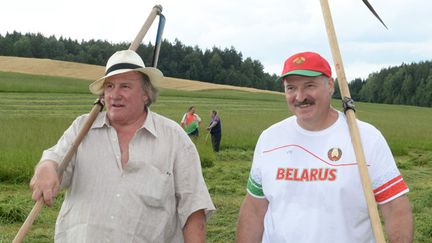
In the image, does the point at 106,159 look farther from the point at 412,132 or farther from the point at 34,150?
the point at 412,132

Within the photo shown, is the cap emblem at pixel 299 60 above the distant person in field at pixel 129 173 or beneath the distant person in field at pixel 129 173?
above

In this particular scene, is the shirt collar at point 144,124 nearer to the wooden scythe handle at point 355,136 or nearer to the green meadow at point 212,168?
the wooden scythe handle at point 355,136

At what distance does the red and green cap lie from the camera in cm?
275

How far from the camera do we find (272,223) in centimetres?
287

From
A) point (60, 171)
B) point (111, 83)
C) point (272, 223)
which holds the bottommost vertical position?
point (272, 223)

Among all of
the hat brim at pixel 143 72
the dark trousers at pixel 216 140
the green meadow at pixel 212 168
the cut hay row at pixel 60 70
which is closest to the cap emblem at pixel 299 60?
the hat brim at pixel 143 72

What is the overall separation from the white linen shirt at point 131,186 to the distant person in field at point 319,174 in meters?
0.40

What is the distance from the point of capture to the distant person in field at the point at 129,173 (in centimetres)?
277

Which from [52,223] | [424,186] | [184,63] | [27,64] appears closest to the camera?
[52,223]

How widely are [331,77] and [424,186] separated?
886cm

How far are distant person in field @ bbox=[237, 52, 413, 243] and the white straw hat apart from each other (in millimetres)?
653

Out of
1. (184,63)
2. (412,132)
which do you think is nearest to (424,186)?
(412,132)

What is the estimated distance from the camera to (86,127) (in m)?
2.81

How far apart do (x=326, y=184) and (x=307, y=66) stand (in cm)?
57
